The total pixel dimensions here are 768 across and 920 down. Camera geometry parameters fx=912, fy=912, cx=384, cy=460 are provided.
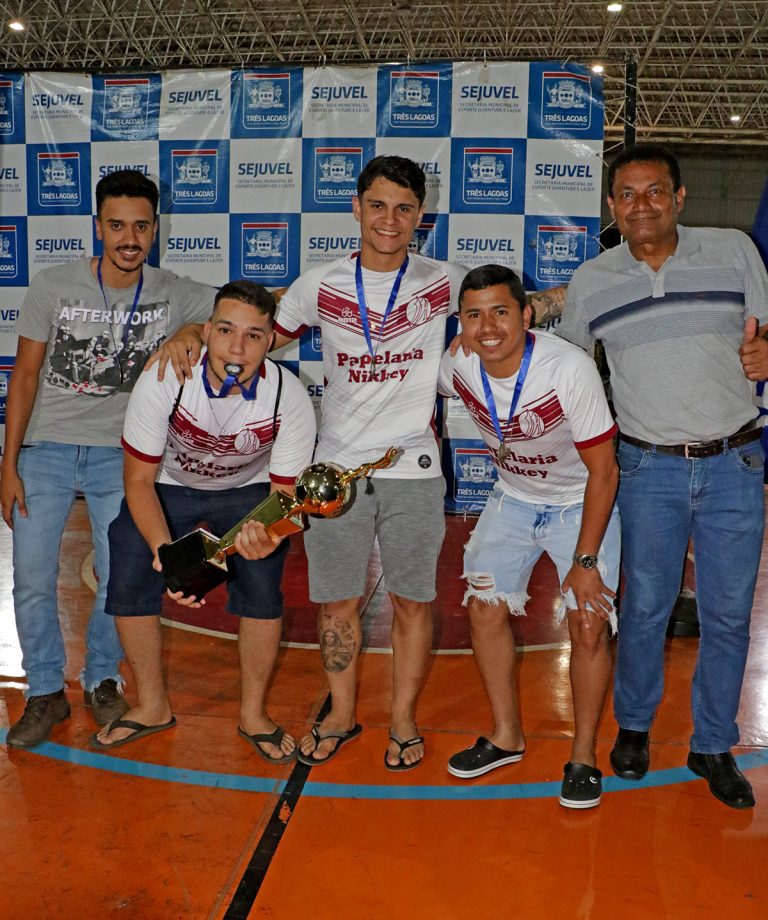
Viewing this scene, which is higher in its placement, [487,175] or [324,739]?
[487,175]

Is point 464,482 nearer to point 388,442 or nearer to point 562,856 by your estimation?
point 388,442

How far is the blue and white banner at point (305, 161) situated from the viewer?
6.34 metres

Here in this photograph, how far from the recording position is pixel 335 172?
650 centimetres

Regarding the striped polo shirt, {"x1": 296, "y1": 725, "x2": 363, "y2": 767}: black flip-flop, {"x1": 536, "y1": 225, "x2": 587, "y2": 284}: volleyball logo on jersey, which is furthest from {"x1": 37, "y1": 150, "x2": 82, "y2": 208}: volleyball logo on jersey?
the striped polo shirt

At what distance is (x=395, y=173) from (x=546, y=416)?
3.12 ft

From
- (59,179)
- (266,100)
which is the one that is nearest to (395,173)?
(266,100)

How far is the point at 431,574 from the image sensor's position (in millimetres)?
3139

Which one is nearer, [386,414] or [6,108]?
[386,414]

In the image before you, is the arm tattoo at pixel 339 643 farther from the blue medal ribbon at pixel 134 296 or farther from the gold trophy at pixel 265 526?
the blue medal ribbon at pixel 134 296

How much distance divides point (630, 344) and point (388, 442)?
0.84 meters

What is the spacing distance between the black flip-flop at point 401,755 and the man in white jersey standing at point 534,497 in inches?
5.4

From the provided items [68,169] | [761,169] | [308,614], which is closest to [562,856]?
[308,614]

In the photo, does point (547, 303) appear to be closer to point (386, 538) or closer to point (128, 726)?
point (386, 538)

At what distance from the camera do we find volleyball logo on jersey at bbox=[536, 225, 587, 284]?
6.40m
